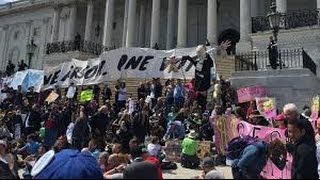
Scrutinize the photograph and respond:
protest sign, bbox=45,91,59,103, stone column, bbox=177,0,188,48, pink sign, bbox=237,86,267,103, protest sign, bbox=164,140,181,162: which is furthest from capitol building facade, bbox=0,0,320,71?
protest sign, bbox=164,140,181,162

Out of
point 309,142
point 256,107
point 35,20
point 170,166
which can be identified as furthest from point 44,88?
point 35,20

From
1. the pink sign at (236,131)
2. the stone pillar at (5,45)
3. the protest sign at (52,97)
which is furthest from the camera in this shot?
the stone pillar at (5,45)

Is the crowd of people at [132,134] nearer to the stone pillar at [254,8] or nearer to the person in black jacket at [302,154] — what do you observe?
the person in black jacket at [302,154]

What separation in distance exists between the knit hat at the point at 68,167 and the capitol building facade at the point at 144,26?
24366mm

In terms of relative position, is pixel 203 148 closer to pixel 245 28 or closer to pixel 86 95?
pixel 86 95

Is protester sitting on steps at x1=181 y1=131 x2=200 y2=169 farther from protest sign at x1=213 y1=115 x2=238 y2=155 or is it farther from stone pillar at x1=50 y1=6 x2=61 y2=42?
stone pillar at x1=50 y1=6 x2=61 y2=42

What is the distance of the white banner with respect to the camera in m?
24.8

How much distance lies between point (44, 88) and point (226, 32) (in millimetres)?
19582

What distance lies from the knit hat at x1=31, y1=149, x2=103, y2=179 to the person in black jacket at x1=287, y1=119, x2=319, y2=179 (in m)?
3.09

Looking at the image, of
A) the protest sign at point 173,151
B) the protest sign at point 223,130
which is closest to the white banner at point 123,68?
the protest sign at point 173,151

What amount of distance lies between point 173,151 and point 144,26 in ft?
101

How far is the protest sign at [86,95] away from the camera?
24.8 m

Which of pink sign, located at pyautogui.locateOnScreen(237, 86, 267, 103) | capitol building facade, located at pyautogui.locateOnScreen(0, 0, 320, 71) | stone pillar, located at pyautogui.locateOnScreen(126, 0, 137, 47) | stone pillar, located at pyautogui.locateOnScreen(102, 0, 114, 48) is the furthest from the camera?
stone pillar, located at pyautogui.locateOnScreen(102, 0, 114, 48)

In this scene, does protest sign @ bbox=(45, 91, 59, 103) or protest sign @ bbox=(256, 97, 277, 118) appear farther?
protest sign @ bbox=(45, 91, 59, 103)
